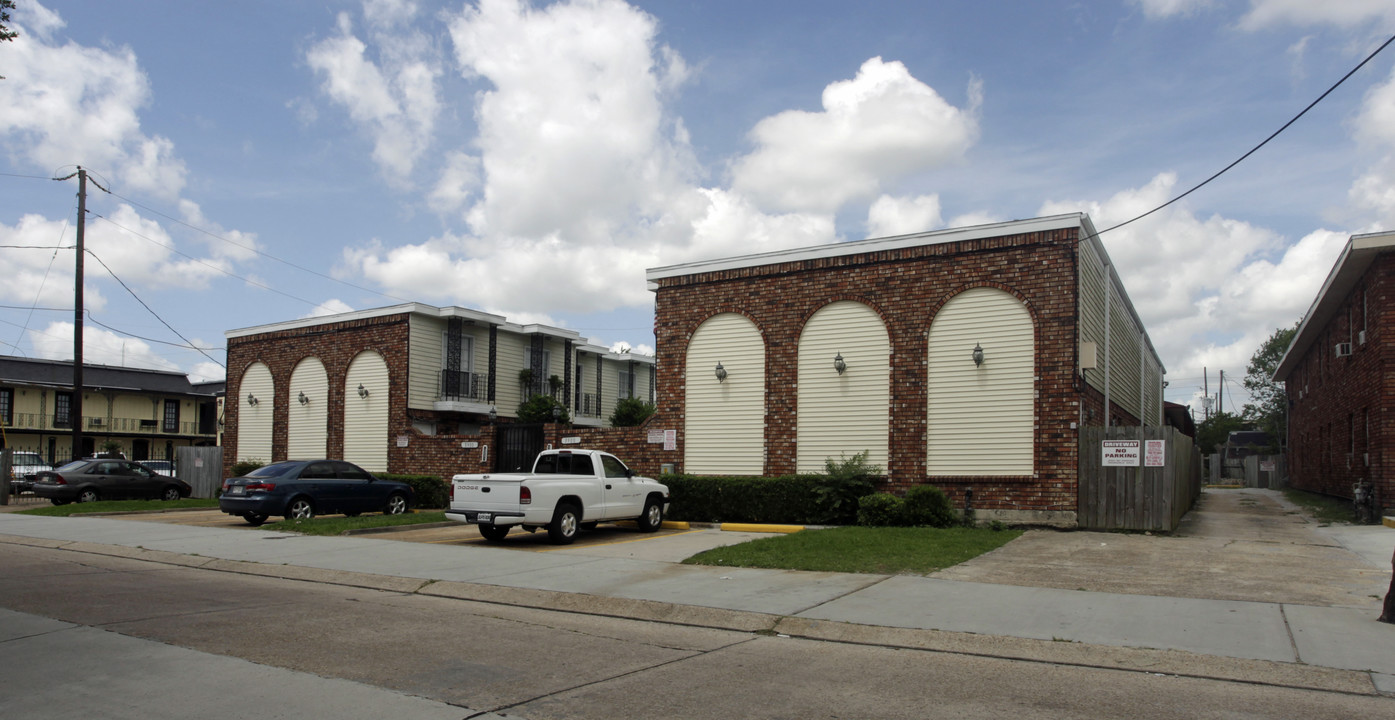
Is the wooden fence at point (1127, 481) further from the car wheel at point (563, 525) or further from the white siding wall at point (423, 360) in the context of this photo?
the white siding wall at point (423, 360)

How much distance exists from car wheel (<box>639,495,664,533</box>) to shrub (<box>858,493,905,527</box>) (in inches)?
155

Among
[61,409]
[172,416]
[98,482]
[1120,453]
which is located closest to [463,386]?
[98,482]

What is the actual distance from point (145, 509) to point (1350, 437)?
30.0 meters

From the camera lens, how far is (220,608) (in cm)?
941

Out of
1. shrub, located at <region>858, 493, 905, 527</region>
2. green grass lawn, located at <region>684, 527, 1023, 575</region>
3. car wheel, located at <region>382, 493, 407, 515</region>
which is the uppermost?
shrub, located at <region>858, 493, 905, 527</region>

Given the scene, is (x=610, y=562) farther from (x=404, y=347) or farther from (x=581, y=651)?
(x=404, y=347)

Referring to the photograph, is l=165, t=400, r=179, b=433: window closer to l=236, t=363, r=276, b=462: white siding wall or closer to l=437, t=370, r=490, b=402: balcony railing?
l=236, t=363, r=276, b=462: white siding wall

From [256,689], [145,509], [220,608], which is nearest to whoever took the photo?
[256,689]

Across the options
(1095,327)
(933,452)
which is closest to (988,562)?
(933,452)

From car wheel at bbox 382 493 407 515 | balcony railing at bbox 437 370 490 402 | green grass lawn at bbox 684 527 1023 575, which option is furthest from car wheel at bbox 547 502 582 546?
balcony railing at bbox 437 370 490 402

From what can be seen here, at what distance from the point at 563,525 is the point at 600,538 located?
135 centimetres

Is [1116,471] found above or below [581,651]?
above

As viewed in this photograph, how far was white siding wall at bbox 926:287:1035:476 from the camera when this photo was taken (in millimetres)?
17984

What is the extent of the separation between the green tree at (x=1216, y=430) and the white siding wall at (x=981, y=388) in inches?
2935
